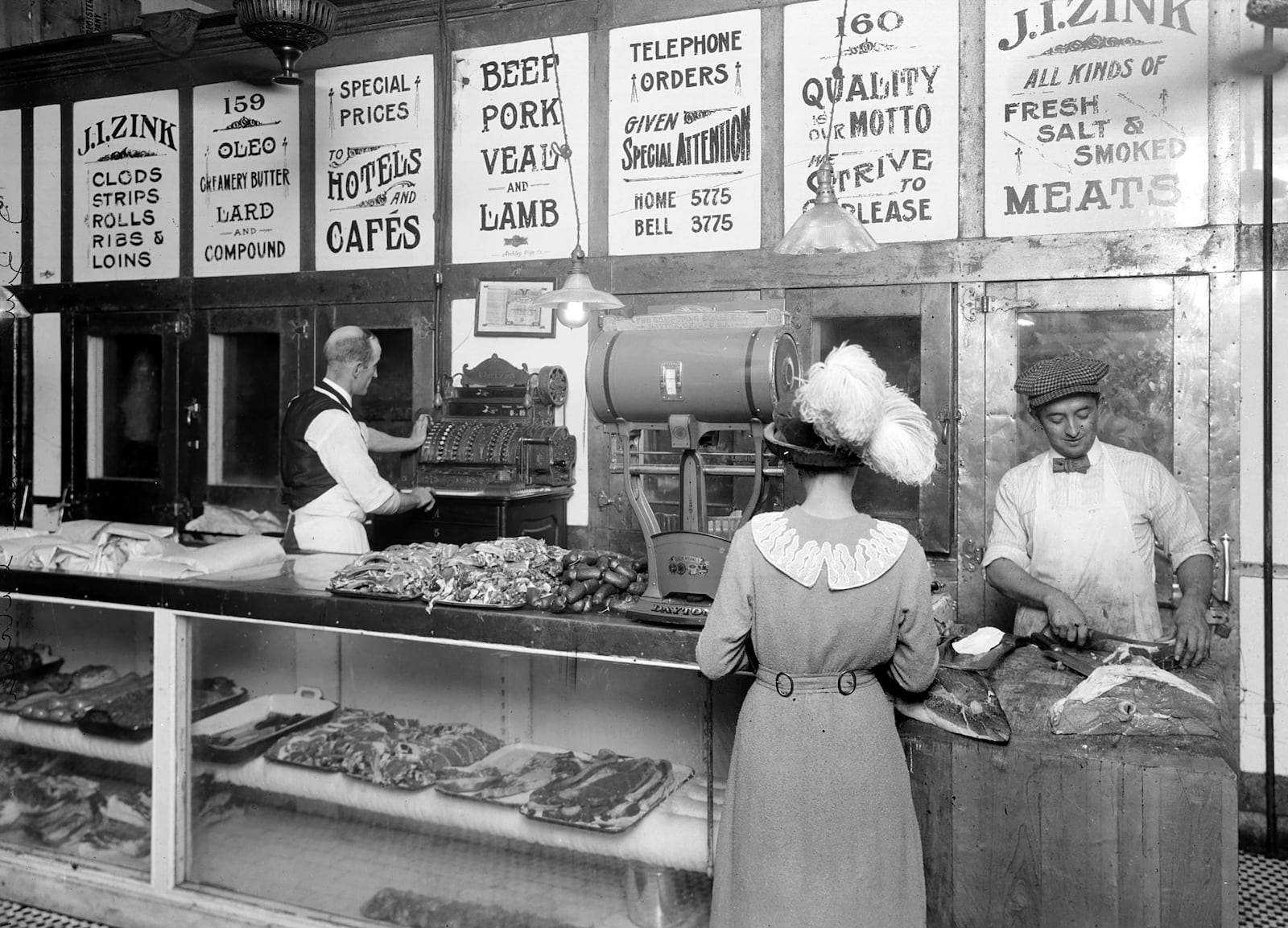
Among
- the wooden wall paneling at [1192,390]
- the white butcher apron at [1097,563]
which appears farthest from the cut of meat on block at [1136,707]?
the wooden wall paneling at [1192,390]

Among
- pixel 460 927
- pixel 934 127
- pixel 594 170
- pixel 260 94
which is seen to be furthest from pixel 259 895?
pixel 260 94

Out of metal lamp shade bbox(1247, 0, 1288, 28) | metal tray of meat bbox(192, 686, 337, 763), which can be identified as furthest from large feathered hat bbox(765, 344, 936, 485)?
metal tray of meat bbox(192, 686, 337, 763)

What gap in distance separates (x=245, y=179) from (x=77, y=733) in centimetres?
375

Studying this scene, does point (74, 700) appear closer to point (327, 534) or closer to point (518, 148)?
point (327, 534)

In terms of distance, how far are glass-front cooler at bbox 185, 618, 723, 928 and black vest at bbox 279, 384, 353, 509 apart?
1.12m

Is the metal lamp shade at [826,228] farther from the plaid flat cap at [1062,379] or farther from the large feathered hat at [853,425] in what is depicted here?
the large feathered hat at [853,425]

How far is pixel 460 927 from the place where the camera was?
10.4 feet

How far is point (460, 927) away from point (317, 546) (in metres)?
2.18

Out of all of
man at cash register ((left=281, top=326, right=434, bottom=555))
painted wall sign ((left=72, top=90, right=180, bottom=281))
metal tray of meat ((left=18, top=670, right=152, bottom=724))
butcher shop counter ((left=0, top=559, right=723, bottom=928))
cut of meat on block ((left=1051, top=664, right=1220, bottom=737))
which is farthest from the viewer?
painted wall sign ((left=72, top=90, right=180, bottom=281))

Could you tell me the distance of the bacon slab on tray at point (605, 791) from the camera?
3074 millimetres

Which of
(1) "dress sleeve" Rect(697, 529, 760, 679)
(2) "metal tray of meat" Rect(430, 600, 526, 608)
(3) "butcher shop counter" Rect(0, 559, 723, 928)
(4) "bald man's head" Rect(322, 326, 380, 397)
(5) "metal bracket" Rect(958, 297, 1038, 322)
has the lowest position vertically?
(3) "butcher shop counter" Rect(0, 559, 723, 928)

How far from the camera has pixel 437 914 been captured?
321cm

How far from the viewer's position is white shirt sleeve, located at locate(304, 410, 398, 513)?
14.6 feet

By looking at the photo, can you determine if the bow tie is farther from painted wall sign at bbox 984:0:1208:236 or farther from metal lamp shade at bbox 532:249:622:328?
metal lamp shade at bbox 532:249:622:328
